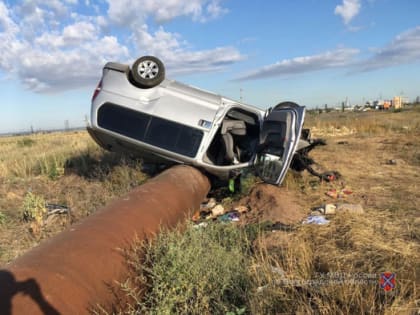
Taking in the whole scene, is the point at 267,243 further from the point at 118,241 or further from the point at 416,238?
the point at 118,241

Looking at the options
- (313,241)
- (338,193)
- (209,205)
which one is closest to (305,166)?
(338,193)

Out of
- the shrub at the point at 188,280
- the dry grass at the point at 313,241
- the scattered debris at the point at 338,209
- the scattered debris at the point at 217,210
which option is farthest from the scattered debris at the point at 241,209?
the shrub at the point at 188,280

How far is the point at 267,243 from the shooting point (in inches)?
158

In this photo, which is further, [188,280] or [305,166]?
[305,166]

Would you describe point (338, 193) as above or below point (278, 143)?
below

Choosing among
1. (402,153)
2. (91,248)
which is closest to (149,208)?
(91,248)

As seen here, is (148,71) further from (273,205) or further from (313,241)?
(313,241)

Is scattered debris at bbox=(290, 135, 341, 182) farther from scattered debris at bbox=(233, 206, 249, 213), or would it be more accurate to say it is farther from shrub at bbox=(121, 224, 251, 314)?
shrub at bbox=(121, 224, 251, 314)

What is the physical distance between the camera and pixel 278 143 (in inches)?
223

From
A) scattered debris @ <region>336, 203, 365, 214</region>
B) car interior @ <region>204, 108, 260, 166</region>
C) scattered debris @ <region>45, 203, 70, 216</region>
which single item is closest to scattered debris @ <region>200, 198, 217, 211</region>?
car interior @ <region>204, 108, 260, 166</region>

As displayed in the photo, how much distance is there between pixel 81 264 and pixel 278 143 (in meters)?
3.97

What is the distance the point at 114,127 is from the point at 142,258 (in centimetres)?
385

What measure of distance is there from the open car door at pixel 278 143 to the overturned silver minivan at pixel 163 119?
19 millimetres

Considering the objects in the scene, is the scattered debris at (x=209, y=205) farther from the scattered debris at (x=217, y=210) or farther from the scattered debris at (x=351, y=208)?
the scattered debris at (x=351, y=208)
